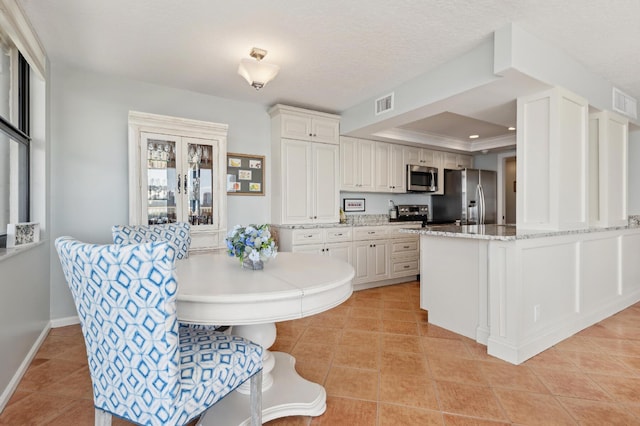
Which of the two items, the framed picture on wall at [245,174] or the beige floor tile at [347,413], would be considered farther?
the framed picture on wall at [245,174]

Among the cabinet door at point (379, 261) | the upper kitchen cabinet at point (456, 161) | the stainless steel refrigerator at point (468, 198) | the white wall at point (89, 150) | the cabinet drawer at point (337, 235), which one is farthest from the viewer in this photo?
the upper kitchen cabinet at point (456, 161)

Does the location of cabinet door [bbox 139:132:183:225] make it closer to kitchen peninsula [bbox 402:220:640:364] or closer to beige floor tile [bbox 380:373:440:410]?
kitchen peninsula [bbox 402:220:640:364]

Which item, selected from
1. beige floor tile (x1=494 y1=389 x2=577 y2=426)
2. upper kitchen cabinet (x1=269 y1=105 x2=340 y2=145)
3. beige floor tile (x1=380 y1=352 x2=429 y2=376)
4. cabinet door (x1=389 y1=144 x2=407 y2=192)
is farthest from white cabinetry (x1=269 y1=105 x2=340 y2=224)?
beige floor tile (x1=494 y1=389 x2=577 y2=426)

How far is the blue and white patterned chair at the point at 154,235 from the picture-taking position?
2273 millimetres

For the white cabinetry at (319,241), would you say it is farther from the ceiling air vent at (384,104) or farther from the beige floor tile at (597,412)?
the beige floor tile at (597,412)

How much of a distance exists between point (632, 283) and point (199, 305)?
4.79m

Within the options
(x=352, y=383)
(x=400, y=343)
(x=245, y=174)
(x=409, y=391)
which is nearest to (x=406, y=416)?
(x=409, y=391)

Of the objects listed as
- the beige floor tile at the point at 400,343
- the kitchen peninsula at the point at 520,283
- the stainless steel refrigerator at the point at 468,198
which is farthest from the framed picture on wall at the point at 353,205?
the beige floor tile at the point at 400,343

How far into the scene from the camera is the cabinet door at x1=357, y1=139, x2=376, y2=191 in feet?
15.2

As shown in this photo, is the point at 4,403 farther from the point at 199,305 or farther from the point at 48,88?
the point at 48,88

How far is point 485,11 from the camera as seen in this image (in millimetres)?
2107

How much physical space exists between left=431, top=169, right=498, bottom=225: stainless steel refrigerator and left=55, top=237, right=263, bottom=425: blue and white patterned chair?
495cm

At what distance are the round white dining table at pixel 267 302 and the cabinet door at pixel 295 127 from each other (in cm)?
218

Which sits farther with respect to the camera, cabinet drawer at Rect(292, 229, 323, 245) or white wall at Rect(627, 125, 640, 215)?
white wall at Rect(627, 125, 640, 215)
